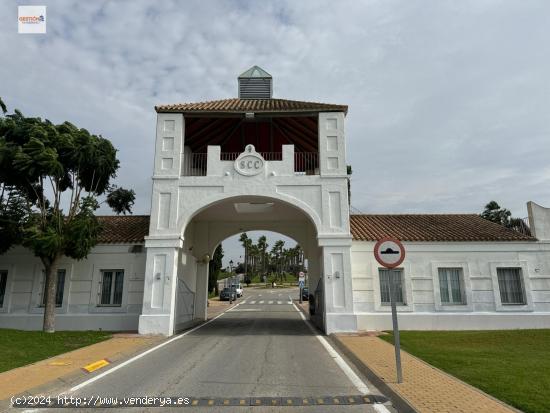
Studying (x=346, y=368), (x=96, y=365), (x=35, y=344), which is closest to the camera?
(x=346, y=368)

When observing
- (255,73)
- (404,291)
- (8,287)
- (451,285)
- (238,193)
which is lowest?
(404,291)

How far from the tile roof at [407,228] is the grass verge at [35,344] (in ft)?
14.5

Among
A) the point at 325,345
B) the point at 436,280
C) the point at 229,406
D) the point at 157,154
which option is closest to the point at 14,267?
the point at 157,154

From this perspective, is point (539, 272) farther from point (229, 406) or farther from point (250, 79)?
point (250, 79)

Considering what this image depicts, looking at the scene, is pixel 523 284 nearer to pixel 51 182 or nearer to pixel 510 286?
pixel 510 286

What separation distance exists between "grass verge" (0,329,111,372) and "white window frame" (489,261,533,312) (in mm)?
15255

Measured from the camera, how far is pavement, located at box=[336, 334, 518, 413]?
538 cm

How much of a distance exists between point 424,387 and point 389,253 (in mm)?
2299

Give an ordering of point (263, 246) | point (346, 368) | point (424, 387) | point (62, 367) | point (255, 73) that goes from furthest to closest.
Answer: point (263, 246) < point (255, 73) < point (346, 368) < point (62, 367) < point (424, 387)

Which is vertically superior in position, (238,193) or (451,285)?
(238,193)

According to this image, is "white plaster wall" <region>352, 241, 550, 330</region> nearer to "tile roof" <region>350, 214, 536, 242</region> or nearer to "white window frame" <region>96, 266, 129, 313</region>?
"tile roof" <region>350, 214, 536, 242</region>

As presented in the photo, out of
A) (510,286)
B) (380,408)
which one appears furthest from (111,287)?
(510,286)

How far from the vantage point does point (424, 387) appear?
643cm

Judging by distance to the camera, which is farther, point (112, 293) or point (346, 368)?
point (112, 293)
